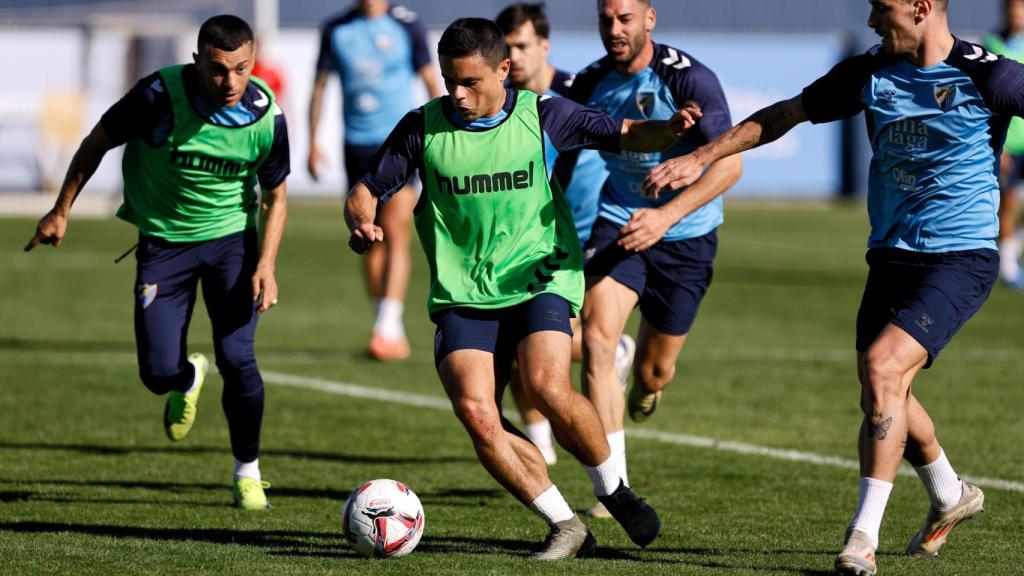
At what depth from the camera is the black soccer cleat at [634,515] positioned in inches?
241

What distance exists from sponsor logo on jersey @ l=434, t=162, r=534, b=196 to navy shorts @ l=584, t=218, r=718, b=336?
1.43m

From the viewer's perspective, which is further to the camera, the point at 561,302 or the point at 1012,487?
the point at 1012,487

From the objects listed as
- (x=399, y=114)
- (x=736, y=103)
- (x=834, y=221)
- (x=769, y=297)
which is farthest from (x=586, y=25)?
(x=399, y=114)

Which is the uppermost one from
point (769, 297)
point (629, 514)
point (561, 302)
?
point (561, 302)

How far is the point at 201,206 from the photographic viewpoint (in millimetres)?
7574

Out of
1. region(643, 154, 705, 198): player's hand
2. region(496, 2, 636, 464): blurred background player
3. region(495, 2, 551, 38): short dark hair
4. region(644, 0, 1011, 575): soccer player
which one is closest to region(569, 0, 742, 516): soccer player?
region(496, 2, 636, 464): blurred background player

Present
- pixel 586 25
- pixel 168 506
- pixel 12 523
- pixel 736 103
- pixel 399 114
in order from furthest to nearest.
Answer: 1. pixel 586 25
2. pixel 736 103
3. pixel 399 114
4. pixel 168 506
5. pixel 12 523

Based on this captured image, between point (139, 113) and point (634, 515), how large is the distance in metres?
3.00

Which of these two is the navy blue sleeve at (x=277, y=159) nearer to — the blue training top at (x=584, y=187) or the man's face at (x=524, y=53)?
the man's face at (x=524, y=53)

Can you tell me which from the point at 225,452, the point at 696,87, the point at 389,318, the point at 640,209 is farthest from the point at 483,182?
the point at 389,318

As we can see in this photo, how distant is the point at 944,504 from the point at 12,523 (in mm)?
3963

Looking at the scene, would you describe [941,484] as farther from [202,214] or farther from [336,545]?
[202,214]

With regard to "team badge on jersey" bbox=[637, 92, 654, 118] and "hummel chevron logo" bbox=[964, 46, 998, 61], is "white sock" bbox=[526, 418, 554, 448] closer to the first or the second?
"team badge on jersey" bbox=[637, 92, 654, 118]

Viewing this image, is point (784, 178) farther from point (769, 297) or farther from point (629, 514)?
point (629, 514)
